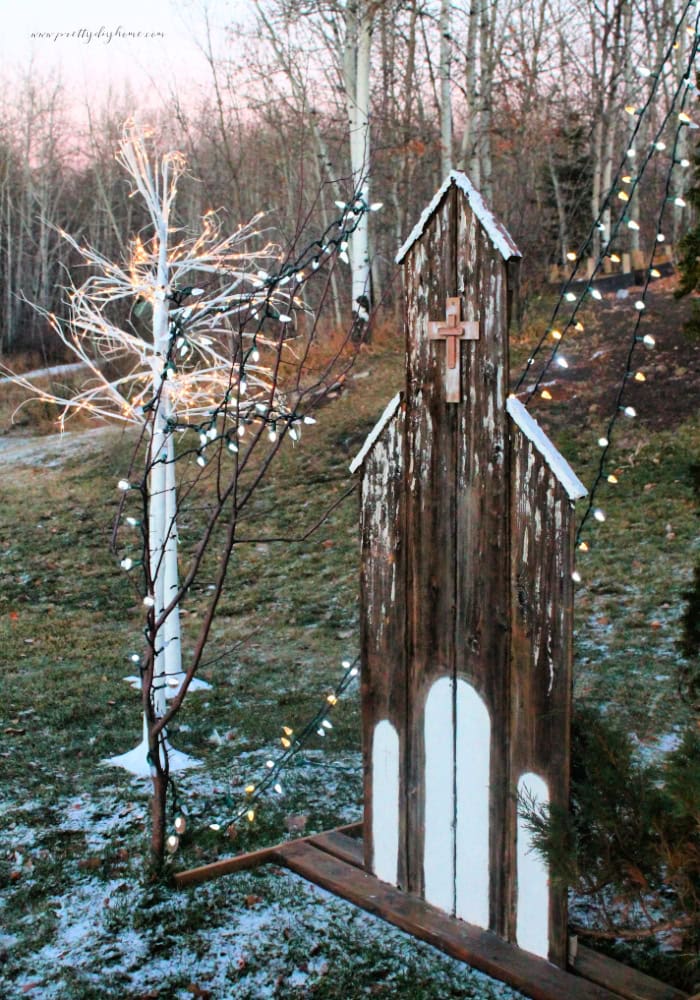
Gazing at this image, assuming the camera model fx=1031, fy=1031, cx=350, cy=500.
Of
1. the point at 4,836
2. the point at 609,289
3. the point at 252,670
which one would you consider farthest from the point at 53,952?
the point at 609,289

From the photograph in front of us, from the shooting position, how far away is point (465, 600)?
3.57 metres

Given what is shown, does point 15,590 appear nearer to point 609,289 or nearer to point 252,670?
point 252,670

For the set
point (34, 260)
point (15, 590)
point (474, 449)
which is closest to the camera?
point (474, 449)

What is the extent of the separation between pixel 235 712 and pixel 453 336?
12.7ft

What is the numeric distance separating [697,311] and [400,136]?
14085mm

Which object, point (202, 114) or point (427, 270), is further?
point (202, 114)

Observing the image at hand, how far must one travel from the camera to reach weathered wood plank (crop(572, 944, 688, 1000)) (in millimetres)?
3213

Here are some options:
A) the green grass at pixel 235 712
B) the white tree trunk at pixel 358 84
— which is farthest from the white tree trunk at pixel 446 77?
the green grass at pixel 235 712

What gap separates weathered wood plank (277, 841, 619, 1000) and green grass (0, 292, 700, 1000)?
6 cm

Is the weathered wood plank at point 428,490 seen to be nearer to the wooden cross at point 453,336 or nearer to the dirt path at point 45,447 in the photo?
the wooden cross at point 453,336

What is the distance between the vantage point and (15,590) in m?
10.4

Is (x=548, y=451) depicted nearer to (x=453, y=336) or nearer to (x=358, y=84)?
(x=453, y=336)

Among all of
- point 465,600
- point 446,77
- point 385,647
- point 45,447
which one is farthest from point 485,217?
point 45,447

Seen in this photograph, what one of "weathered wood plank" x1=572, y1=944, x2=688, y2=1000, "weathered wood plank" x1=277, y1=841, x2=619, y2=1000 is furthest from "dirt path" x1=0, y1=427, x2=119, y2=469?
"weathered wood plank" x1=572, y1=944, x2=688, y2=1000
